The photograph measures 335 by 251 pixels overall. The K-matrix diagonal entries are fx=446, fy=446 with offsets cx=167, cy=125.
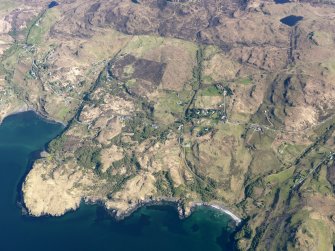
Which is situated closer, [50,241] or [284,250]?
[284,250]

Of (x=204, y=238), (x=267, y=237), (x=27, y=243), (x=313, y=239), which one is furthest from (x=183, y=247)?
(x=27, y=243)

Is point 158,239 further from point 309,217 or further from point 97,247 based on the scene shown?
point 309,217

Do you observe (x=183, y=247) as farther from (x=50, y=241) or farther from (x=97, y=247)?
(x=50, y=241)

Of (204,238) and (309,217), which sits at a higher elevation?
(309,217)

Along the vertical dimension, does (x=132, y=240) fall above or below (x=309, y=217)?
below

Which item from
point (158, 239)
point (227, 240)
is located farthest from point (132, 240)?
point (227, 240)

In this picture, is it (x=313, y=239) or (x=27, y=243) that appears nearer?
(x=313, y=239)

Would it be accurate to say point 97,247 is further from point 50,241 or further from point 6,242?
point 6,242

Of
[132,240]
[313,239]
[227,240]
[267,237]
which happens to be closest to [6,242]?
[132,240]
